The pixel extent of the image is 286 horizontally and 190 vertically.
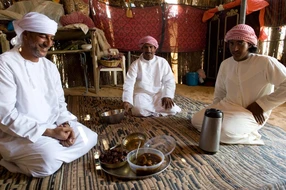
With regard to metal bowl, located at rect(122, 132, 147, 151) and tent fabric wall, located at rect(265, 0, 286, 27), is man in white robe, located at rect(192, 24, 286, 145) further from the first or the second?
tent fabric wall, located at rect(265, 0, 286, 27)

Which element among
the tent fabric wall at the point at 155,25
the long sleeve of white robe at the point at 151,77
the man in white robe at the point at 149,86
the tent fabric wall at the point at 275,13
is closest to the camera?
the man in white robe at the point at 149,86

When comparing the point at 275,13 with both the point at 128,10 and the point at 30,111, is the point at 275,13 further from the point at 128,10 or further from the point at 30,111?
the point at 30,111

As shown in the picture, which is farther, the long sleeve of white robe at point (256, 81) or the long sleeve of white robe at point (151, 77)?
the long sleeve of white robe at point (151, 77)

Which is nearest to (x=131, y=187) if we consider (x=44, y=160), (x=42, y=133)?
(x=44, y=160)

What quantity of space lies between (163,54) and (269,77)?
146 inches

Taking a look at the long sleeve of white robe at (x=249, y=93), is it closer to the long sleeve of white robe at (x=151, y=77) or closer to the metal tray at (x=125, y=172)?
the metal tray at (x=125, y=172)

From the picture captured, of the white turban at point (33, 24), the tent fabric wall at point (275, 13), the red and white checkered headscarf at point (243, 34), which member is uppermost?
the tent fabric wall at point (275, 13)

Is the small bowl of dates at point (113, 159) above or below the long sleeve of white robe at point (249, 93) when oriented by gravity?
below

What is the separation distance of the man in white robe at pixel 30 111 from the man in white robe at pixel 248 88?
4.62 feet

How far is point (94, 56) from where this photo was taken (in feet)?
13.1

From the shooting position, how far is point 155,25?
4.83m

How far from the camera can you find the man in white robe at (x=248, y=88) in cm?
182

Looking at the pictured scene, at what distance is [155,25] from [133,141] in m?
3.60

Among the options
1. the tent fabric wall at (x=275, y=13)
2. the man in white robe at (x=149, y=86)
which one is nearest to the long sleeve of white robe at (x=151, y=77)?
the man in white robe at (x=149, y=86)
